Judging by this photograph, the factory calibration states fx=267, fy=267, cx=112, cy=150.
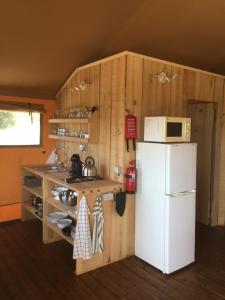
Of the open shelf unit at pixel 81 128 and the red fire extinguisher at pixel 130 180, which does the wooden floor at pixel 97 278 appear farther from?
the open shelf unit at pixel 81 128

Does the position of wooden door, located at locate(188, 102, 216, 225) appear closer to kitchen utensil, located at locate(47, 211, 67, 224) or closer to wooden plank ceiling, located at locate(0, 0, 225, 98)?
wooden plank ceiling, located at locate(0, 0, 225, 98)

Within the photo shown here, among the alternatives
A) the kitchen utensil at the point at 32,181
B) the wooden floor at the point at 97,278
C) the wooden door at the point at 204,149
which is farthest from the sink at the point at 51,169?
the wooden door at the point at 204,149

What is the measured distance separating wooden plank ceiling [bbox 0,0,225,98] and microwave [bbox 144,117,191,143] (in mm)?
1133

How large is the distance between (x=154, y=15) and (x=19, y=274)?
10.3 ft

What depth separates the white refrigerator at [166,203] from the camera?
2.71 m

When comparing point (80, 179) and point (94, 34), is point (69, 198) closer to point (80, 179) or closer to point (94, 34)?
point (80, 179)

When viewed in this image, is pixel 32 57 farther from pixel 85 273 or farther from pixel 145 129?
pixel 85 273

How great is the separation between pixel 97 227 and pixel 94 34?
7.18 feet

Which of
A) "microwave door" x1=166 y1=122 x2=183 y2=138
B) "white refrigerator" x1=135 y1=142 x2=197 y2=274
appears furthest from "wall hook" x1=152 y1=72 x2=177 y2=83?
"white refrigerator" x1=135 y1=142 x2=197 y2=274

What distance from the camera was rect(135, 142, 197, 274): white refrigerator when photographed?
2711mm

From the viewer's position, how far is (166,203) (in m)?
2.71

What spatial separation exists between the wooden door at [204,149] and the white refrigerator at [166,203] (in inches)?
56.0

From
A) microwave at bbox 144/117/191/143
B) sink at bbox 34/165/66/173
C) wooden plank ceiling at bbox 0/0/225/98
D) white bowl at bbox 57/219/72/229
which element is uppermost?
wooden plank ceiling at bbox 0/0/225/98

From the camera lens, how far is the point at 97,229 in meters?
2.79
